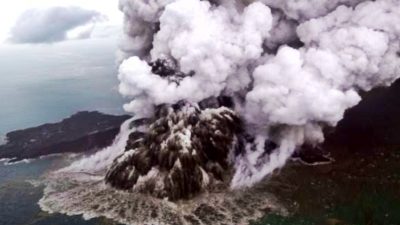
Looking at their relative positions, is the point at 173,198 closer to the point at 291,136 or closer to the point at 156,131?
the point at 156,131

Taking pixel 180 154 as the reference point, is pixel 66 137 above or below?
above

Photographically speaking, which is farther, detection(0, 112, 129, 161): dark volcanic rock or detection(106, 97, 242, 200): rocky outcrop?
detection(0, 112, 129, 161): dark volcanic rock

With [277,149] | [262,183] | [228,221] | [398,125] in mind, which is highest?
[398,125]

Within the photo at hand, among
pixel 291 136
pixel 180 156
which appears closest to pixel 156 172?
pixel 180 156

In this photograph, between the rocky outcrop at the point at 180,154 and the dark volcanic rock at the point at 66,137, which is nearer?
the rocky outcrop at the point at 180,154
